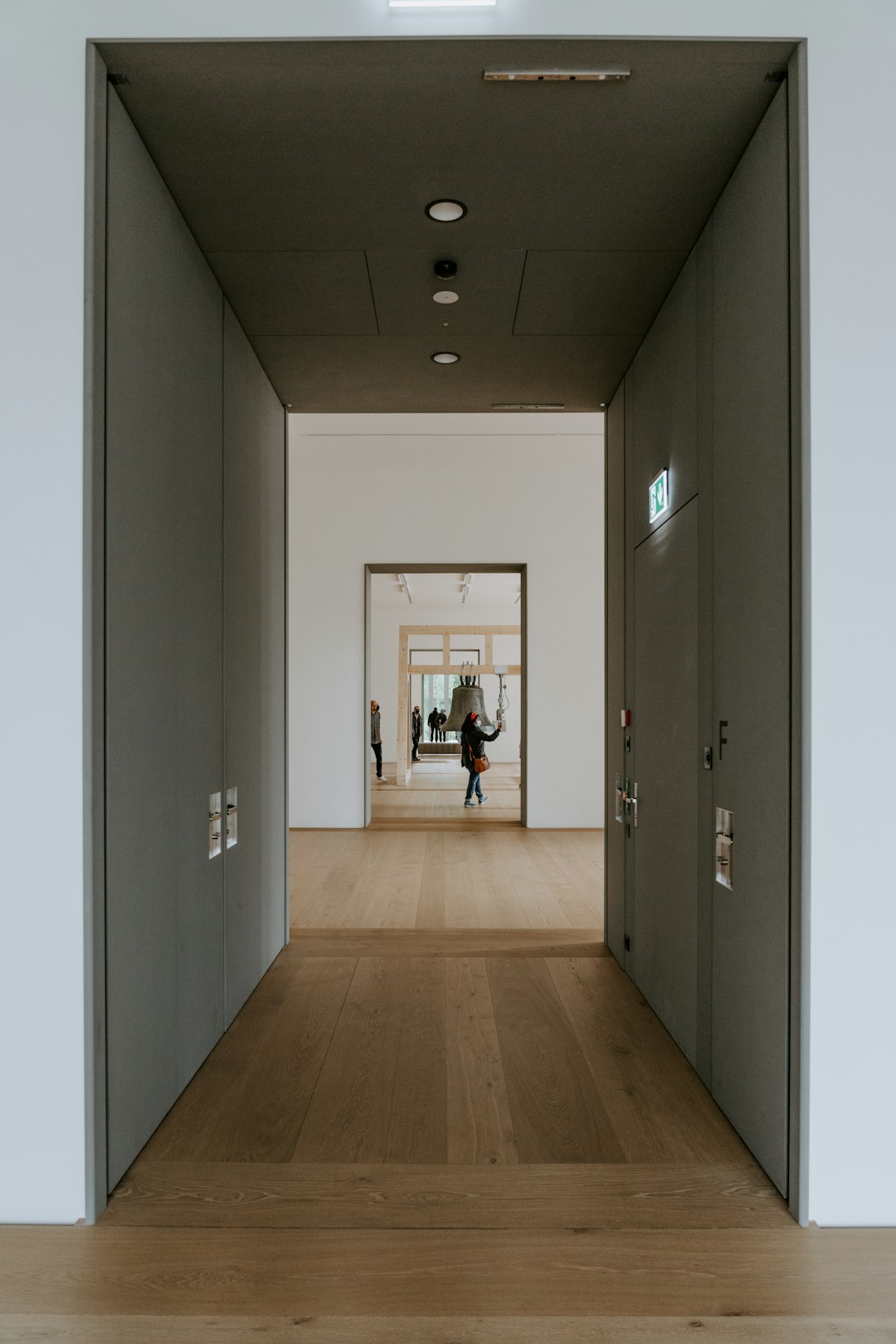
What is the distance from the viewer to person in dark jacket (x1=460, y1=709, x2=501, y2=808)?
1129 centimetres

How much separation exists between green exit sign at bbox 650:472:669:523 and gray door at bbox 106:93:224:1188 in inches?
75.2

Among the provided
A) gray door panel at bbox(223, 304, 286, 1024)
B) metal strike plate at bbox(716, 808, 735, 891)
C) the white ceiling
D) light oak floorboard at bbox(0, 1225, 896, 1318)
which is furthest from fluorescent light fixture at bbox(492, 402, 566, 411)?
the white ceiling

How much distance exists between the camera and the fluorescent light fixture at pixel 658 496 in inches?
157

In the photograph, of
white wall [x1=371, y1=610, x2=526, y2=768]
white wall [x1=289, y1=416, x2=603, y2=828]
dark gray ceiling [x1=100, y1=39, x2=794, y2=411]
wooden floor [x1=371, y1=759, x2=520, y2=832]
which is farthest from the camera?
white wall [x1=371, y1=610, x2=526, y2=768]

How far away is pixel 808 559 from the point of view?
2.43 metres

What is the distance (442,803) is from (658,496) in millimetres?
8248

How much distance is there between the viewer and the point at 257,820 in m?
4.52

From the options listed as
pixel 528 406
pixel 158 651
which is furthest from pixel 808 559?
pixel 528 406

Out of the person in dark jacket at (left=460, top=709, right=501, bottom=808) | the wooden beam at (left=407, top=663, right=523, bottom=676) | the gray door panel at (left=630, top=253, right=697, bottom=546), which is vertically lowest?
the person in dark jacket at (left=460, top=709, right=501, bottom=808)

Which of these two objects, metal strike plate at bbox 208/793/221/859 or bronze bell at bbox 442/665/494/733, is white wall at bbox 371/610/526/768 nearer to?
bronze bell at bbox 442/665/494/733

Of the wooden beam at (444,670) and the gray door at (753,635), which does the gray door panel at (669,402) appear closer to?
the gray door at (753,635)

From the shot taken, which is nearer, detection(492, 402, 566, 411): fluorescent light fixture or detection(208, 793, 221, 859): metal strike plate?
detection(208, 793, 221, 859): metal strike plate

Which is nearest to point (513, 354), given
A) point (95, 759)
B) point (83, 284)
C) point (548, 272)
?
point (548, 272)

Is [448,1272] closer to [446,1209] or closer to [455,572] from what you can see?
[446,1209]
